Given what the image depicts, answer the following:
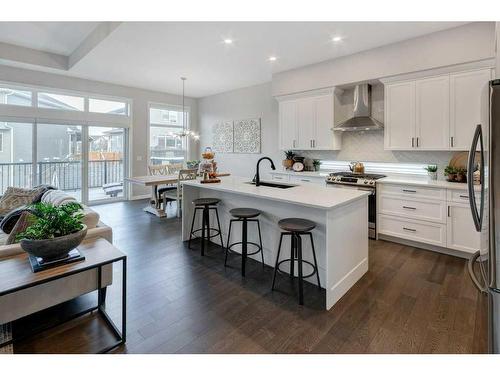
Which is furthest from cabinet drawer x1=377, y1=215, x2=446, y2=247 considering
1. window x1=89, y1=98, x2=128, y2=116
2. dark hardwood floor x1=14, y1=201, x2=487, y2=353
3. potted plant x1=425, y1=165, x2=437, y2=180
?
window x1=89, y1=98, x2=128, y2=116

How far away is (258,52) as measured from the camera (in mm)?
4414

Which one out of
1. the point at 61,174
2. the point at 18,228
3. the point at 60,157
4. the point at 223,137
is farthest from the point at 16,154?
the point at 223,137

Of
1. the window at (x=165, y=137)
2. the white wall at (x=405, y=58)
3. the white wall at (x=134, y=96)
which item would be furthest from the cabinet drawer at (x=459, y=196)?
the white wall at (x=134, y=96)

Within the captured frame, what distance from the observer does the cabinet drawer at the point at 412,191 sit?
139 inches

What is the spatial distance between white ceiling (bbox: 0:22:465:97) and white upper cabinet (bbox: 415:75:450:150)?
70cm

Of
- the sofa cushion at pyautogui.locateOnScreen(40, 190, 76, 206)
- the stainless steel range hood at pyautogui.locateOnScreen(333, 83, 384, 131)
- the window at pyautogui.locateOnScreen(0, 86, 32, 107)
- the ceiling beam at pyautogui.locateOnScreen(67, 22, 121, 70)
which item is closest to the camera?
the sofa cushion at pyautogui.locateOnScreen(40, 190, 76, 206)

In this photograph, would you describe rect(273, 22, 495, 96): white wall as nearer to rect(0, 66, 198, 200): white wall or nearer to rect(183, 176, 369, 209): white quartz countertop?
rect(183, 176, 369, 209): white quartz countertop

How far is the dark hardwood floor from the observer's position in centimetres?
188

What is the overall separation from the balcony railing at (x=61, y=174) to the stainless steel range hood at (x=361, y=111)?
18.5ft

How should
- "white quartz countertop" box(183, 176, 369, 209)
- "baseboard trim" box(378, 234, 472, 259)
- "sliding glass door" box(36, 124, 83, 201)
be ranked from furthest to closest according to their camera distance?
"sliding glass door" box(36, 124, 83, 201) < "baseboard trim" box(378, 234, 472, 259) < "white quartz countertop" box(183, 176, 369, 209)

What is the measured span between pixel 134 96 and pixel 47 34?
263 centimetres

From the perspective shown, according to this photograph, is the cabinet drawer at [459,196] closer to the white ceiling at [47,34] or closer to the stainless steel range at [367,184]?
the stainless steel range at [367,184]

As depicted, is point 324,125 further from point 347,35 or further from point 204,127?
point 204,127
